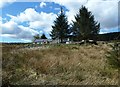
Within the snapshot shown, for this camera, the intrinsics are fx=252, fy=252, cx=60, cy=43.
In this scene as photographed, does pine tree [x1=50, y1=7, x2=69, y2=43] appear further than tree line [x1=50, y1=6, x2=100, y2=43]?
Yes

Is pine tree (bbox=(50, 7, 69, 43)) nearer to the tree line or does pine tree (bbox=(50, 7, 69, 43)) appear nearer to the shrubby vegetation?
the tree line

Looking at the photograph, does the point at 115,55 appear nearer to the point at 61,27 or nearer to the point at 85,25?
the point at 85,25

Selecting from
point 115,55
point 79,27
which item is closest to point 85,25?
point 79,27

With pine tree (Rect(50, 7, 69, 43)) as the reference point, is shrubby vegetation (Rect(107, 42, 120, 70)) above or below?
below

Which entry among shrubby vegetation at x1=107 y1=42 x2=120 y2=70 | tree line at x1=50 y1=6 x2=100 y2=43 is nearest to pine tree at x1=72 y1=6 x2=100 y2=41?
tree line at x1=50 y1=6 x2=100 y2=43

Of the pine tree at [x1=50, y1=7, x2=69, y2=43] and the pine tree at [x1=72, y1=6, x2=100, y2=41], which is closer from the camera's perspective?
the pine tree at [x1=72, y1=6, x2=100, y2=41]

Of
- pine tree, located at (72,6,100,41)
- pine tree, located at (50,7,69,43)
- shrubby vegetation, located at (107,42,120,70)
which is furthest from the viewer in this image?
pine tree, located at (50,7,69,43)

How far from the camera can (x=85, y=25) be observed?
5700 cm

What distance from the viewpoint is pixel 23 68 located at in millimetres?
7738

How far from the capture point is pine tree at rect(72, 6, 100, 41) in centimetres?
5677

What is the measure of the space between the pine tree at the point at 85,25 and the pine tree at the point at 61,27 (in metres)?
2.16

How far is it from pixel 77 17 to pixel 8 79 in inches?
2145

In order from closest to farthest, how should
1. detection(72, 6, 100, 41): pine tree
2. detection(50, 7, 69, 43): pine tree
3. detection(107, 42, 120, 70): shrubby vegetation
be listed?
detection(107, 42, 120, 70): shrubby vegetation
detection(72, 6, 100, 41): pine tree
detection(50, 7, 69, 43): pine tree

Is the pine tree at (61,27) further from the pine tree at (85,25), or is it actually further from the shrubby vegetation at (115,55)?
the shrubby vegetation at (115,55)
